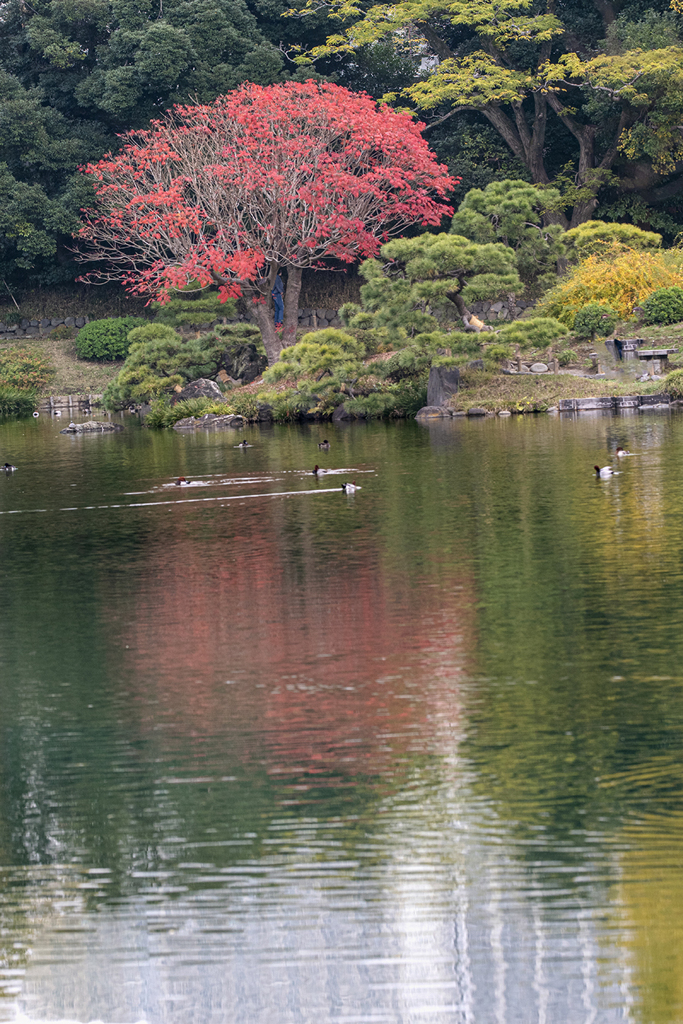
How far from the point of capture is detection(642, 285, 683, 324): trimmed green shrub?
2564 centimetres

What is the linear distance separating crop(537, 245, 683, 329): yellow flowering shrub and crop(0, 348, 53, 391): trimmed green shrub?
1592 cm

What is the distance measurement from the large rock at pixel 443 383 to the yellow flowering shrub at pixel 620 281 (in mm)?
3423

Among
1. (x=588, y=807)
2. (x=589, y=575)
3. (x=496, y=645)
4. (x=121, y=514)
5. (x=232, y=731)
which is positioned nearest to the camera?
(x=588, y=807)

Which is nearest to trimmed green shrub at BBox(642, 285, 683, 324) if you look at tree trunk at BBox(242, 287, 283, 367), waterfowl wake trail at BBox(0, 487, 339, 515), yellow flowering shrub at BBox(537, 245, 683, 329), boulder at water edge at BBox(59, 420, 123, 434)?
yellow flowering shrub at BBox(537, 245, 683, 329)

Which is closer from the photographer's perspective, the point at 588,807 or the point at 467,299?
the point at 588,807

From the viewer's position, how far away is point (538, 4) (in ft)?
120

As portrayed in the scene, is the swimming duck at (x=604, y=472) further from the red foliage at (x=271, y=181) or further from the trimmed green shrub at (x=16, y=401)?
the trimmed green shrub at (x=16, y=401)

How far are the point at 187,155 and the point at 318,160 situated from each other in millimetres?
3343

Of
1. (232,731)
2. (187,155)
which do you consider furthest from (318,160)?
(232,731)

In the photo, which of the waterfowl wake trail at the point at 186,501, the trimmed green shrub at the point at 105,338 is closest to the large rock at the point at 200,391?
the trimmed green shrub at the point at 105,338

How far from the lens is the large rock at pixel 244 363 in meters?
30.7

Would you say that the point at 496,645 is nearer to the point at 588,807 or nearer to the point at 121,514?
the point at 588,807

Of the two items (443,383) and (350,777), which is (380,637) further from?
(443,383)

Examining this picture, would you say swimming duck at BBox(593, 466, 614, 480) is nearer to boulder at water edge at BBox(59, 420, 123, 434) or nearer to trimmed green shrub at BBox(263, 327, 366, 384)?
trimmed green shrub at BBox(263, 327, 366, 384)
